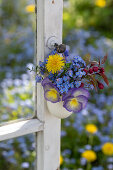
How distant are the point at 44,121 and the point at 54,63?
0.99ft

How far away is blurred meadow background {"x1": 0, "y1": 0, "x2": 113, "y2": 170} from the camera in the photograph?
1942mm

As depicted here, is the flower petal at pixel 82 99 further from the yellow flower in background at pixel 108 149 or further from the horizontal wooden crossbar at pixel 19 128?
the yellow flower in background at pixel 108 149

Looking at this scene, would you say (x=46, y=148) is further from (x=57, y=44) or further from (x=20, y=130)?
(x=57, y=44)

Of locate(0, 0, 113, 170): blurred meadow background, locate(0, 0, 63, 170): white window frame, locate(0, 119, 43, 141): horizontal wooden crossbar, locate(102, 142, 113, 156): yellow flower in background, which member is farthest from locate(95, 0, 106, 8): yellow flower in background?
locate(0, 119, 43, 141): horizontal wooden crossbar

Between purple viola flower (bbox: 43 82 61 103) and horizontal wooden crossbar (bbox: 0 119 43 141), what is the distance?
0.62 feet

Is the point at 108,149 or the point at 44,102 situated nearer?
the point at 44,102

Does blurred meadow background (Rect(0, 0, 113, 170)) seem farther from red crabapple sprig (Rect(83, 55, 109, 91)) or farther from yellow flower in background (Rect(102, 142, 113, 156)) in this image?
red crabapple sprig (Rect(83, 55, 109, 91))

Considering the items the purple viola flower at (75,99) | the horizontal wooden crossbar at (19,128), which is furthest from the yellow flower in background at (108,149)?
the purple viola flower at (75,99)

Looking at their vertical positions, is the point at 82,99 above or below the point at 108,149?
above

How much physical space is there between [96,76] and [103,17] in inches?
134

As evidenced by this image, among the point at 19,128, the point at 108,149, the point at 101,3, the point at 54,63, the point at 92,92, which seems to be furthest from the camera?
the point at 101,3

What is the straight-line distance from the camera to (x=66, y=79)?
3.37ft

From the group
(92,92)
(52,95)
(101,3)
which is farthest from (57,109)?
(101,3)

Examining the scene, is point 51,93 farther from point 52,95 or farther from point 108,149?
point 108,149
